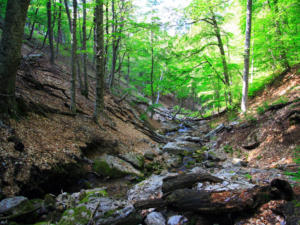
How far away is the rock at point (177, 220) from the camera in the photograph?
130 inches

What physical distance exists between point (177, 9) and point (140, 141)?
8.30m

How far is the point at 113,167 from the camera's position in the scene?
22.6 feet

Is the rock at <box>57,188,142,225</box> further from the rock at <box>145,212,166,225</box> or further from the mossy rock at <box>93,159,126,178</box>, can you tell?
the mossy rock at <box>93,159,126,178</box>

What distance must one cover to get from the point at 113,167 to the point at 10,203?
3698mm

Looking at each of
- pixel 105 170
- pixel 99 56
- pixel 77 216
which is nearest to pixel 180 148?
pixel 105 170

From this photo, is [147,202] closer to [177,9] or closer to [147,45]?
[177,9]

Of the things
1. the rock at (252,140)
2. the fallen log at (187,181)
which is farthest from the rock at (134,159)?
the rock at (252,140)

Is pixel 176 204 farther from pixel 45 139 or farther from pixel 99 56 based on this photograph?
pixel 99 56

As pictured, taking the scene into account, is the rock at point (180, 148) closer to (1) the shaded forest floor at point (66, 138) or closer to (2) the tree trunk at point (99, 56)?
(1) the shaded forest floor at point (66, 138)

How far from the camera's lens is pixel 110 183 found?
6.20 metres

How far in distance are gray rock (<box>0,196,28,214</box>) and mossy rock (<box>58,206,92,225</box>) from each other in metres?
0.97

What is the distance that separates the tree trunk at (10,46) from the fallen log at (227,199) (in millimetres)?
5572

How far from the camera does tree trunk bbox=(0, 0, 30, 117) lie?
4.98m

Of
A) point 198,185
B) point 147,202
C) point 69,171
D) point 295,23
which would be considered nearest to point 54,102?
point 69,171
